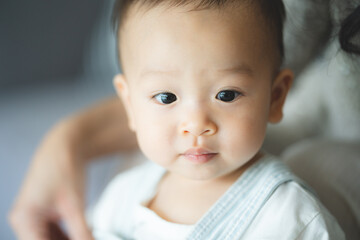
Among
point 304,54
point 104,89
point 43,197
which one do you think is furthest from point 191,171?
point 104,89

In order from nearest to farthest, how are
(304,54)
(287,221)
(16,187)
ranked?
(287,221)
(304,54)
(16,187)

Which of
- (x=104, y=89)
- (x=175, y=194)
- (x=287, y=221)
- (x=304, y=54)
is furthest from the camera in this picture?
(x=104, y=89)

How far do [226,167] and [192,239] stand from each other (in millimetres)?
110

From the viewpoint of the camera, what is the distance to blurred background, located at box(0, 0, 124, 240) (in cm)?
152

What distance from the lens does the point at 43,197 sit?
0.79 meters

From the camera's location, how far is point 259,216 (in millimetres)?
542

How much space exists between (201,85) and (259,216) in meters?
0.20

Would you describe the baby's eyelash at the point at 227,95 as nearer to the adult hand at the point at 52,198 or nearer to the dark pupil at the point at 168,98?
the dark pupil at the point at 168,98

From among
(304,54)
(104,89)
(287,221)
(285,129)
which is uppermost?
(104,89)

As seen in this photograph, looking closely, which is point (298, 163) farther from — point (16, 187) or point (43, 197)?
point (16, 187)

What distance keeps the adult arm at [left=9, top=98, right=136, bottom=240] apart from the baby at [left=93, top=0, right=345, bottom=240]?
23 cm

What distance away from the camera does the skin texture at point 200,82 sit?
1.68 feet

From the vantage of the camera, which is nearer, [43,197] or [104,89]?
[43,197]

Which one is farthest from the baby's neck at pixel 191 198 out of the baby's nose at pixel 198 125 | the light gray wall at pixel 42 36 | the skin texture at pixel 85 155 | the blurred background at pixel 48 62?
the light gray wall at pixel 42 36
